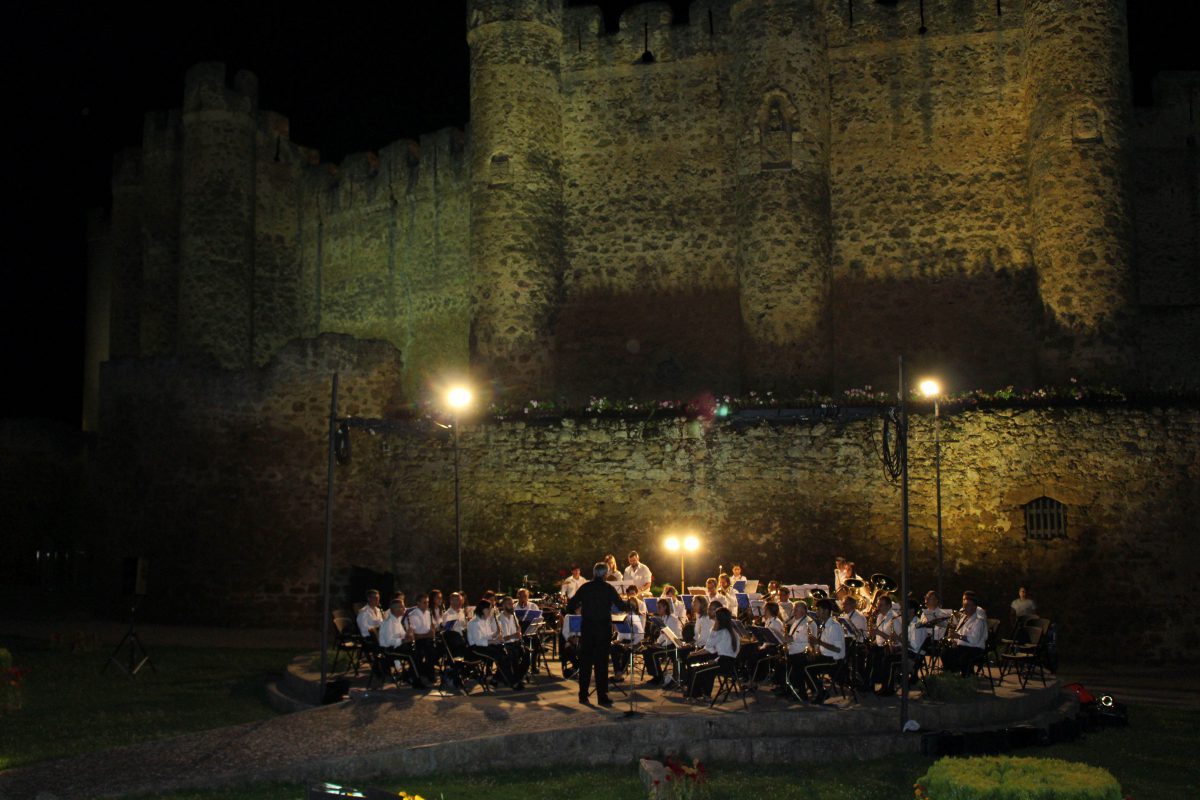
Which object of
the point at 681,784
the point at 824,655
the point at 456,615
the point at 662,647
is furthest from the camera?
the point at 456,615

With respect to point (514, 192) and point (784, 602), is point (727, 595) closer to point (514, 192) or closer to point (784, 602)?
point (784, 602)

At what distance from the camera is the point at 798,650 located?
12938 millimetres

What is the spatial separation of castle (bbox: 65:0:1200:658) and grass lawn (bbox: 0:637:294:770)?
4424 mm

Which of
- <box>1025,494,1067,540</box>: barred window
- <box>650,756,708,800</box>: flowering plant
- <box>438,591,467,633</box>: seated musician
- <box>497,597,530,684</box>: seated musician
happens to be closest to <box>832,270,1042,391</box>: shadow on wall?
<box>1025,494,1067,540</box>: barred window

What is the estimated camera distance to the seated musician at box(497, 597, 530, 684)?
14234 millimetres

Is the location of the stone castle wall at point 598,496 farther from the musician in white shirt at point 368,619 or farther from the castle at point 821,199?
the musician in white shirt at point 368,619

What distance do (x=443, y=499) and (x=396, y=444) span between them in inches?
57.5

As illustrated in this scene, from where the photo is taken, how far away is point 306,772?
33.3 feet

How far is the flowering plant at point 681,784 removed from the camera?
927cm

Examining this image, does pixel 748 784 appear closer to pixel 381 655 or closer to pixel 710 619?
pixel 710 619

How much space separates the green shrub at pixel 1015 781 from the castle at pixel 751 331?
35.4 ft

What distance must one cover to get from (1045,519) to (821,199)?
839cm

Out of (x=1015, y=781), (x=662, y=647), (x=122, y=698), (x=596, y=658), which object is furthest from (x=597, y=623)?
(x=122, y=698)

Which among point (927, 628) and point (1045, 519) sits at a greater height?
point (1045, 519)
